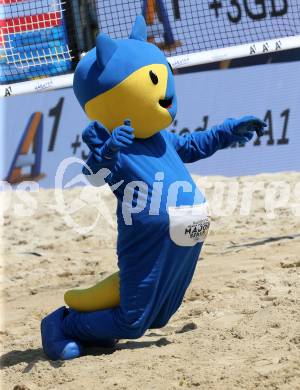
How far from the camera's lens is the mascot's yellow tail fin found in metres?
4.29

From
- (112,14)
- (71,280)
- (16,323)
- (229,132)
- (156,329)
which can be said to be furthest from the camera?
(112,14)

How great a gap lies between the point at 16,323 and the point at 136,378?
162cm

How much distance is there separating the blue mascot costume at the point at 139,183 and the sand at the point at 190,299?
217mm

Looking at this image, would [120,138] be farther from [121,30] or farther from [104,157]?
[121,30]

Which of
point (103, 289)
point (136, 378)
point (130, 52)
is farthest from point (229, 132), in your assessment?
point (136, 378)

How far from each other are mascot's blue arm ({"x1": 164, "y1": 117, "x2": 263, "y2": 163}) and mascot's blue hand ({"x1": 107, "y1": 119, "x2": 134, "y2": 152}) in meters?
0.52

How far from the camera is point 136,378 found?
3.78 metres

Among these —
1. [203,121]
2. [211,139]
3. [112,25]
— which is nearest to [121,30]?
[112,25]

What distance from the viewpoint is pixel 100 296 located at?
14.2ft

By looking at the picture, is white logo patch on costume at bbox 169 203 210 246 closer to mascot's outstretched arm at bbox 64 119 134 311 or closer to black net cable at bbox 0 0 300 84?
mascot's outstretched arm at bbox 64 119 134 311

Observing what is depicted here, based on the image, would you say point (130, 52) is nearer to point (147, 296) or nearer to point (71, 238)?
point (147, 296)

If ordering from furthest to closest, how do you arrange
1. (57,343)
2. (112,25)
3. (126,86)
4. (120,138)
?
(112,25) < (57,343) < (126,86) < (120,138)

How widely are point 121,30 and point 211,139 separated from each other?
7.16 ft

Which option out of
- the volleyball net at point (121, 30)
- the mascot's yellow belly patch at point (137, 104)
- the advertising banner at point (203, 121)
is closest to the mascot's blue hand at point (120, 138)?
the mascot's yellow belly patch at point (137, 104)
